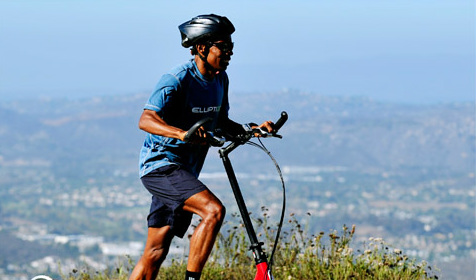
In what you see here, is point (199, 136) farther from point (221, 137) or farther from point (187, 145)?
point (187, 145)

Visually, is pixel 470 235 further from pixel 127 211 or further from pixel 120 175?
pixel 120 175

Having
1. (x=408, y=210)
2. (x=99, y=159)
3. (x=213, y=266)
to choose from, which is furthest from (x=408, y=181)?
(x=213, y=266)

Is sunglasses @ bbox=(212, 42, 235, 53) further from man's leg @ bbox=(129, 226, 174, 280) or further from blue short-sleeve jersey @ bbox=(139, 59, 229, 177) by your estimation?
man's leg @ bbox=(129, 226, 174, 280)

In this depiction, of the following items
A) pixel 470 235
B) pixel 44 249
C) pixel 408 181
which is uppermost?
pixel 408 181

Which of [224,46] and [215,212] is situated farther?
[224,46]

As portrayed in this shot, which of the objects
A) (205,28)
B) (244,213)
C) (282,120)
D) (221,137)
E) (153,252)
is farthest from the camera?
(153,252)

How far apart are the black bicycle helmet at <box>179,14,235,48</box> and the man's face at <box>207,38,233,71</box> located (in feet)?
0.15

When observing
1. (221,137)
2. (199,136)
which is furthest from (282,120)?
(199,136)

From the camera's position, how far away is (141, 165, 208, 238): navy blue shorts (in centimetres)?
550

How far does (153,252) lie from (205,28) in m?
1.50

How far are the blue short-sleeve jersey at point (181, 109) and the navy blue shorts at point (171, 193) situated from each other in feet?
0.21

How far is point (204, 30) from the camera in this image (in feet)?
18.2

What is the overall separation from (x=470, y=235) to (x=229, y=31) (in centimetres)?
11378

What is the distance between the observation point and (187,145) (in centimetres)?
563
